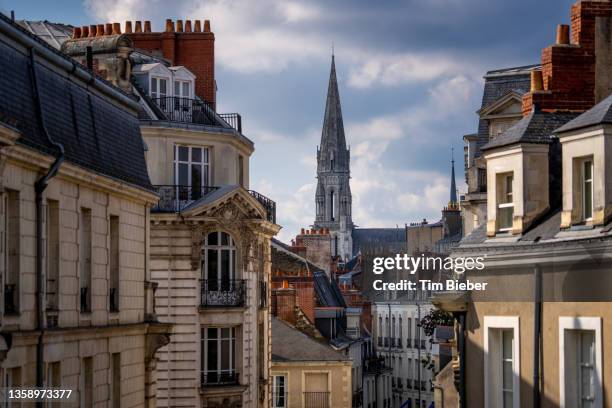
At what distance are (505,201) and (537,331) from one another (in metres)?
2.57

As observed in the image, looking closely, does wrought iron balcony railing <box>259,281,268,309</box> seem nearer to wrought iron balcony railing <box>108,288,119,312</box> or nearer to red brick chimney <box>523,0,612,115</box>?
wrought iron balcony railing <box>108,288,119,312</box>

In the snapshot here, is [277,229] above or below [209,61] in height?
below

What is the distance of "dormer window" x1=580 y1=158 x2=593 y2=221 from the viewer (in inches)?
933

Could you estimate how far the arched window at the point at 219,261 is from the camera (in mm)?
49344

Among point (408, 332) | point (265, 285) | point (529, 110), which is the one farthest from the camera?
point (408, 332)

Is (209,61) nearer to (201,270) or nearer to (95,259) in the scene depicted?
(201,270)

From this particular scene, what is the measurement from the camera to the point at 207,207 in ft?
158

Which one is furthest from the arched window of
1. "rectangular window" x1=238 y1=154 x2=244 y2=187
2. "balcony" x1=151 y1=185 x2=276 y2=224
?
"rectangular window" x1=238 y1=154 x2=244 y2=187

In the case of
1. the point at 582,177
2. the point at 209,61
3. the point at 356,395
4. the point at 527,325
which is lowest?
the point at 356,395

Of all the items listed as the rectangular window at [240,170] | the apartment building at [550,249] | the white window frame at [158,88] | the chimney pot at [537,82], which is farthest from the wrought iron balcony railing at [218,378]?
the chimney pot at [537,82]

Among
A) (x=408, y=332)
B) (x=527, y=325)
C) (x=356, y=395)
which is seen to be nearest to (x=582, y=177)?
(x=527, y=325)

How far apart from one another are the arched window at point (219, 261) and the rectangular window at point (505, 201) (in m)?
23.4

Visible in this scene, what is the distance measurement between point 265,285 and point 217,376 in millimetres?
5460

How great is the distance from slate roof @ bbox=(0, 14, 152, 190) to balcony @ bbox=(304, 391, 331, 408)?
36371 mm
